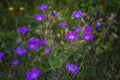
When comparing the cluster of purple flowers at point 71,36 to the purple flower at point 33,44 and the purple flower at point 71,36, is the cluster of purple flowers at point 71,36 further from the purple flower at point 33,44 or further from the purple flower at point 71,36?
the purple flower at point 33,44

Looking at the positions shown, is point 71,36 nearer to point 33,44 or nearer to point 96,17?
point 33,44

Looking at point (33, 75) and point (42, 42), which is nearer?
point (33, 75)

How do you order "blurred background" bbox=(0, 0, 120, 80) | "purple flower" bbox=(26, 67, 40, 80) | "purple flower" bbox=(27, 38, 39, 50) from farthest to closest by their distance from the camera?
"blurred background" bbox=(0, 0, 120, 80) < "purple flower" bbox=(27, 38, 39, 50) < "purple flower" bbox=(26, 67, 40, 80)

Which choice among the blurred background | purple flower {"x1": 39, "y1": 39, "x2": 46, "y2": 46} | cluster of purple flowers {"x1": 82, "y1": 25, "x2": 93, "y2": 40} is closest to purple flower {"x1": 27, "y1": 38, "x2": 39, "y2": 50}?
purple flower {"x1": 39, "y1": 39, "x2": 46, "y2": 46}

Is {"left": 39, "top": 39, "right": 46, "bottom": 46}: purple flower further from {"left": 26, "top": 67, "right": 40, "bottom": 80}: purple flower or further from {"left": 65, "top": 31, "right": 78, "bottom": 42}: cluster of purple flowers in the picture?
{"left": 26, "top": 67, "right": 40, "bottom": 80}: purple flower

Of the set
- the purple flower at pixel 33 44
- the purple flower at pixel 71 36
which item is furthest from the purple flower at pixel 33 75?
the purple flower at pixel 71 36

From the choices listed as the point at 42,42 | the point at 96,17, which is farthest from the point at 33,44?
the point at 96,17

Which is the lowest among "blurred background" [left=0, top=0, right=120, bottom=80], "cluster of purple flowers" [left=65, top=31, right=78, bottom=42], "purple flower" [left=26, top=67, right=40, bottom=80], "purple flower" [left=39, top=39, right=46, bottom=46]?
"blurred background" [left=0, top=0, right=120, bottom=80]

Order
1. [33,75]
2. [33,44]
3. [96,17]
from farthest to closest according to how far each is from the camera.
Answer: [96,17] < [33,44] < [33,75]

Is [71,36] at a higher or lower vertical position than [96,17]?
higher
